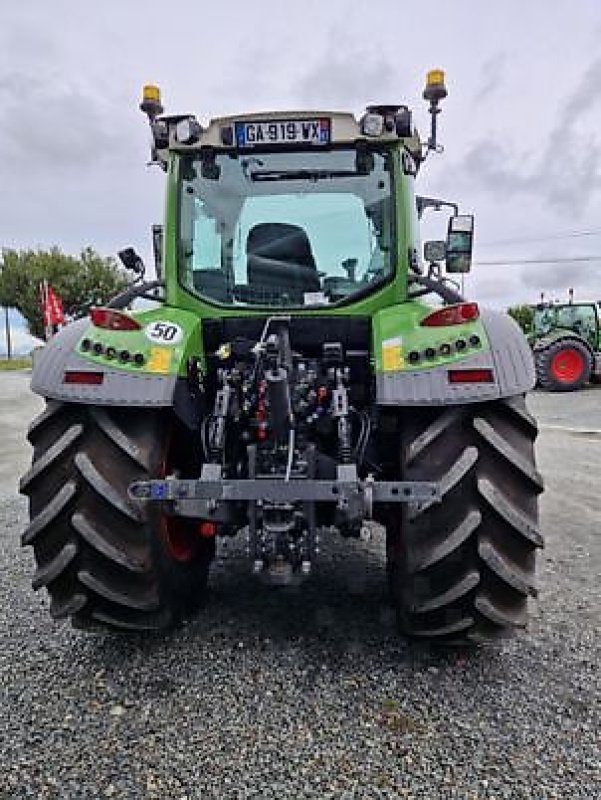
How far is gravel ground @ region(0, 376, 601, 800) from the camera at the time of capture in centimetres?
185

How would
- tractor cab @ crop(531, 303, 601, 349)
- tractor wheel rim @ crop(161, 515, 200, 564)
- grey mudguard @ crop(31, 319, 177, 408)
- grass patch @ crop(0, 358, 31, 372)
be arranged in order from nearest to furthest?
1. grey mudguard @ crop(31, 319, 177, 408)
2. tractor wheel rim @ crop(161, 515, 200, 564)
3. tractor cab @ crop(531, 303, 601, 349)
4. grass patch @ crop(0, 358, 31, 372)

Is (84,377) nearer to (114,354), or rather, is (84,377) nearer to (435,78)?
(114,354)

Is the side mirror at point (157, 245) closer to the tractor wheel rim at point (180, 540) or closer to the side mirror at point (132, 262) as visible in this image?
the side mirror at point (132, 262)

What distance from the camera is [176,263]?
2996 millimetres

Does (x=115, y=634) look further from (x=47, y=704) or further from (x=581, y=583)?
(x=581, y=583)

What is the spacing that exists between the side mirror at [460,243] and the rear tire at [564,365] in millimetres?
11971

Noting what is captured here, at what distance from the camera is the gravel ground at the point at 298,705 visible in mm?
1851

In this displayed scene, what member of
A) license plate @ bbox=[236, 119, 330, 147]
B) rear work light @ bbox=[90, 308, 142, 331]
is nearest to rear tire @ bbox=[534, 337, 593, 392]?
license plate @ bbox=[236, 119, 330, 147]

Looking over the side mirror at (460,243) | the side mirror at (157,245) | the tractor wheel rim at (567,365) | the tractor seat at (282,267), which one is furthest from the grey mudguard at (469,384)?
the tractor wheel rim at (567,365)

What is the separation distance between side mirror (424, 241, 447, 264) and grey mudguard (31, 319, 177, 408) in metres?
1.73

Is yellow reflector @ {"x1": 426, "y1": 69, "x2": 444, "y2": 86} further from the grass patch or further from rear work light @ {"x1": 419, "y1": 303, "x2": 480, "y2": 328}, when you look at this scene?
the grass patch

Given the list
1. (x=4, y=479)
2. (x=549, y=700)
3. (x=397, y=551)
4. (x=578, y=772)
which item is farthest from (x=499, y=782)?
(x=4, y=479)

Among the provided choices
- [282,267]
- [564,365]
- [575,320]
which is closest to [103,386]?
[282,267]

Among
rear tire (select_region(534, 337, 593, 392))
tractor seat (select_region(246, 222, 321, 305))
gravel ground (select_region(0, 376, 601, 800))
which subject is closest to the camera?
gravel ground (select_region(0, 376, 601, 800))
